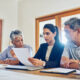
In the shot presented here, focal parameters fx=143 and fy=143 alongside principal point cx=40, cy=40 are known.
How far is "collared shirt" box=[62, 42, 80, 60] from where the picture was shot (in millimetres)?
1383

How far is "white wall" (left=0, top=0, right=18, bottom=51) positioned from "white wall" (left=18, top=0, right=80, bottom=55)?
0.18 metres

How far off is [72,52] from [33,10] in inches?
109

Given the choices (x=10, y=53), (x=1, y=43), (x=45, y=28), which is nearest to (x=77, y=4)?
(x=45, y=28)

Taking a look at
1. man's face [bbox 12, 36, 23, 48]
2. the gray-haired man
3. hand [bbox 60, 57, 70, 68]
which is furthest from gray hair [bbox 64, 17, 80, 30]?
man's face [bbox 12, 36, 23, 48]

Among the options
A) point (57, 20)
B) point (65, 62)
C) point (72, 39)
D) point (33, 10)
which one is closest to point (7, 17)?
point (33, 10)

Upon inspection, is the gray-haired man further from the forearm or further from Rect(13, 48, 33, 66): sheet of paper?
Rect(13, 48, 33, 66): sheet of paper

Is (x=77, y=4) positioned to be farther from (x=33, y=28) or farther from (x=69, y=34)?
(x=69, y=34)

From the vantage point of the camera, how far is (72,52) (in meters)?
1.42

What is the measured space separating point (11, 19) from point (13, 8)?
362mm

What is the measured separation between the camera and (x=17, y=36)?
192 cm

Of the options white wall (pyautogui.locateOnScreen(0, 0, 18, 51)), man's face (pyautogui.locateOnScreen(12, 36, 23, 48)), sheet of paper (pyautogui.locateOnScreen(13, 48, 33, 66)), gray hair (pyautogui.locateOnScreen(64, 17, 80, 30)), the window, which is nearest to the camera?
sheet of paper (pyautogui.locateOnScreen(13, 48, 33, 66))

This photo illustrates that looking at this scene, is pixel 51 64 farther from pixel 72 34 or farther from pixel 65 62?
pixel 72 34

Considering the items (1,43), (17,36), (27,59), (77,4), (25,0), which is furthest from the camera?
(25,0)

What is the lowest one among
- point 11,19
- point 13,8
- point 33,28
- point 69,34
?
point 69,34
